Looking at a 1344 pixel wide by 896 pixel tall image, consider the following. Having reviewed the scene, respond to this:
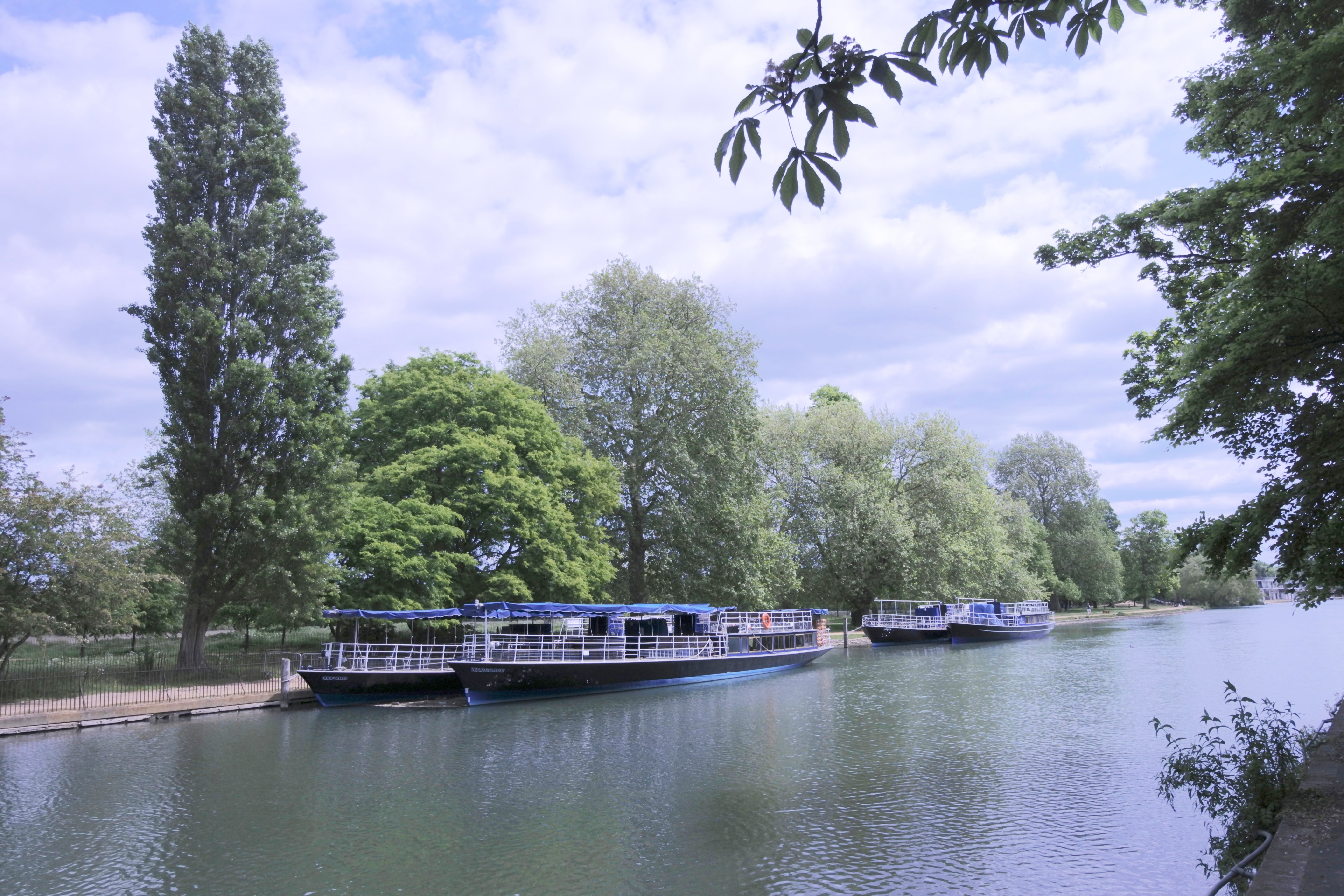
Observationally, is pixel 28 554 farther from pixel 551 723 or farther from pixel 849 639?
pixel 849 639

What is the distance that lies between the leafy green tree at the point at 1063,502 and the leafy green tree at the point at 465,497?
60002 millimetres

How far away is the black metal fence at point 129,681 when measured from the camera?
81.6 feet

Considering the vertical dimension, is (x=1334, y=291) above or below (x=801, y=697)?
above

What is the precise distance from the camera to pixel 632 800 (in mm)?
15320

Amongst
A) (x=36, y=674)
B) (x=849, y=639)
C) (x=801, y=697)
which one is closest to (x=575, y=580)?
(x=801, y=697)

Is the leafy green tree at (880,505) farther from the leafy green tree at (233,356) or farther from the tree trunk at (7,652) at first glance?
the tree trunk at (7,652)

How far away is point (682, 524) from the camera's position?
43156 millimetres

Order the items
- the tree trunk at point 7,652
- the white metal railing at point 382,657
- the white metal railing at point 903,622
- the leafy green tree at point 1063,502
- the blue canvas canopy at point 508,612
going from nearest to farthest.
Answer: the tree trunk at point 7,652 < the white metal railing at point 382,657 < the blue canvas canopy at point 508,612 < the white metal railing at point 903,622 < the leafy green tree at point 1063,502

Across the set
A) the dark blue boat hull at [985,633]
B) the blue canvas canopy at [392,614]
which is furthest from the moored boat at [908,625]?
the blue canvas canopy at [392,614]

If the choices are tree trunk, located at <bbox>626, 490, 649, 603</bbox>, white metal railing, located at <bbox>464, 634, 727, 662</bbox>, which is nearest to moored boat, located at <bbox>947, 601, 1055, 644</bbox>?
tree trunk, located at <bbox>626, 490, 649, 603</bbox>

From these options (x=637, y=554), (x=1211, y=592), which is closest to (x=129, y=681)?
(x=637, y=554)

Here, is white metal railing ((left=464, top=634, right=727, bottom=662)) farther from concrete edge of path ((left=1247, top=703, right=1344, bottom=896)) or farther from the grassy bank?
concrete edge of path ((left=1247, top=703, right=1344, bottom=896))

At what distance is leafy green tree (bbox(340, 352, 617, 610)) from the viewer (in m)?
33.4

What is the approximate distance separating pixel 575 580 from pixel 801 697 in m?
11.2
